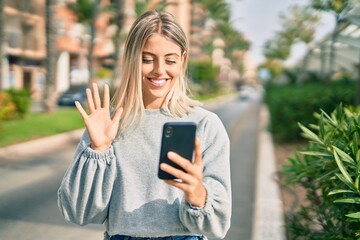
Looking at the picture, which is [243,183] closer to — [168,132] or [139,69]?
[139,69]

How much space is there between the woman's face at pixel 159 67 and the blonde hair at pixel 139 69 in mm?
21

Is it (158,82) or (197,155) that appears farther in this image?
(158,82)

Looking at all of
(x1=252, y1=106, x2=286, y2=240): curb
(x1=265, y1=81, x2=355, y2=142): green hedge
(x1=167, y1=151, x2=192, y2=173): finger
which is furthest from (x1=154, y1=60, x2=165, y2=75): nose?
(x1=265, y1=81, x2=355, y2=142): green hedge

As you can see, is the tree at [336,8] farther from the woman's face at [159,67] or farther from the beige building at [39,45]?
the beige building at [39,45]

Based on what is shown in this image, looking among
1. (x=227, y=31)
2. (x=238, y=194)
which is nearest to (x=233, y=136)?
(x=238, y=194)

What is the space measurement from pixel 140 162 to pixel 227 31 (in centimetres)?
7032

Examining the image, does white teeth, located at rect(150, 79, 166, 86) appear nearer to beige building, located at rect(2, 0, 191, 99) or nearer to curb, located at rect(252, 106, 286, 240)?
curb, located at rect(252, 106, 286, 240)

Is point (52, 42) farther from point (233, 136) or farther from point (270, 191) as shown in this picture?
point (270, 191)

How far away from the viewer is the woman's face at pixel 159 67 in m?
1.71

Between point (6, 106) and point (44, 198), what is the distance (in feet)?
24.7

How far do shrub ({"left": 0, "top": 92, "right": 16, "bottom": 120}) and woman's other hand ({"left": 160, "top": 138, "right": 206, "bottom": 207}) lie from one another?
11.5 metres

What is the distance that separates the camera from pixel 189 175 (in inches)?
55.8

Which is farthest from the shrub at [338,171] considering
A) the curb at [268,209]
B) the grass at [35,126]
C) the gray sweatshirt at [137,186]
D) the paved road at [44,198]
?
the grass at [35,126]

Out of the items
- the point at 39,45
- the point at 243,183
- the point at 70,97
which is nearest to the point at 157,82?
the point at 243,183
